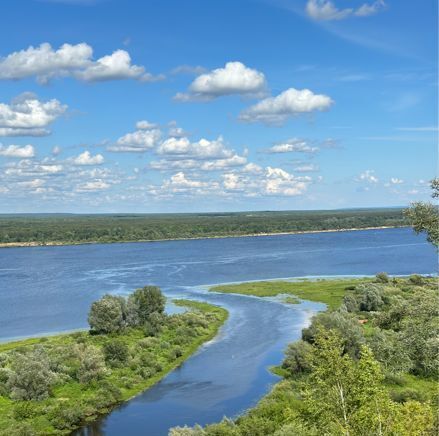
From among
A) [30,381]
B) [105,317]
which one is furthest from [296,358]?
[105,317]

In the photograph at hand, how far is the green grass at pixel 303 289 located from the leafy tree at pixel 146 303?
77.5 feet

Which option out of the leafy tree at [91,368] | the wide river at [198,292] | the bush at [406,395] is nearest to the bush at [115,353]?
the leafy tree at [91,368]

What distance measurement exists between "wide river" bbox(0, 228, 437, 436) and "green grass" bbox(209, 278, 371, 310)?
3.38 metres

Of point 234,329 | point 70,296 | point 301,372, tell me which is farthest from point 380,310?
point 70,296

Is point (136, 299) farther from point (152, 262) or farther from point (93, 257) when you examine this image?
point (93, 257)

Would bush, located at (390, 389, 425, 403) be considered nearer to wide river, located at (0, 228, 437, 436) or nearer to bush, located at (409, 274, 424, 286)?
wide river, located at (0, 228, 437, 436)

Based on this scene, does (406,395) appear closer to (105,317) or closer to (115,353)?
(115,353)

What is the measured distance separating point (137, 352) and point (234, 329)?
14260mm

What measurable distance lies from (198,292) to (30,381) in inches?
2014

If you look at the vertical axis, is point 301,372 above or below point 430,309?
below

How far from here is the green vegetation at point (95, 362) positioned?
38375 millimetres

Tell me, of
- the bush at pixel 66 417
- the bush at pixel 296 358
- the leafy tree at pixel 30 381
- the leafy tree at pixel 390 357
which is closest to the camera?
the leafy tree at pixel 390 357

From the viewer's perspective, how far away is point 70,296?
90.0 m

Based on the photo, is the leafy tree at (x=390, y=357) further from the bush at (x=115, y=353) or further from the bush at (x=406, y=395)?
the bush at (x=115, y=353)
